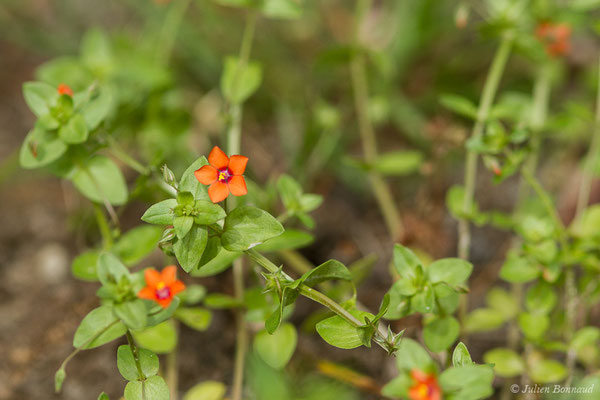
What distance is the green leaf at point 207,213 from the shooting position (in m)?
1.22

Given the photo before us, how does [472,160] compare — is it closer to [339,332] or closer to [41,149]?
[339,332]

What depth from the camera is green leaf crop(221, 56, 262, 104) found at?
1.82 meters

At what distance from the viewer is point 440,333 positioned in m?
1.38

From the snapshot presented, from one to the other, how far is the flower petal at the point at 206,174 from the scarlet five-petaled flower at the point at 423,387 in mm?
564

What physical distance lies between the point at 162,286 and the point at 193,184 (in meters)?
0.24

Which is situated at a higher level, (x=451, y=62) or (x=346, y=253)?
(x=451, y=62)

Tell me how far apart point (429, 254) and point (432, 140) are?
45cm

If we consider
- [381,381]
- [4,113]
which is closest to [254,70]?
[381,381]

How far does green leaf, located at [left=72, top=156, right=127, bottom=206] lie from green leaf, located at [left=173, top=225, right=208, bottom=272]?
0.36 metres

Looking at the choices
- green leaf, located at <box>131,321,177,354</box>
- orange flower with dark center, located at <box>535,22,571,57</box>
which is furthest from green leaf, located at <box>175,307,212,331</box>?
orange flower with dark center, located at <box>535,22,571,57</box>

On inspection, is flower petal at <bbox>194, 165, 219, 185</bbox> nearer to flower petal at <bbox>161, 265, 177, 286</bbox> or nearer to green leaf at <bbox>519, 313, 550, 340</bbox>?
flower petal at <bbox>161, 265, 177, 286</bbox>

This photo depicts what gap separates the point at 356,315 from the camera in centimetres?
129

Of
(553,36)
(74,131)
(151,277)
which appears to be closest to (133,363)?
(151,277)

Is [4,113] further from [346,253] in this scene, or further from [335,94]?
[346,253]
